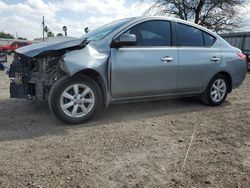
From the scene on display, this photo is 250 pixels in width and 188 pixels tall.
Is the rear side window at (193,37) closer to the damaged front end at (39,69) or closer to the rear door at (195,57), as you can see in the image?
the rear door at (195,57)

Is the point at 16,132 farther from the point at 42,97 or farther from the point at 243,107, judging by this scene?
the point at 243,107

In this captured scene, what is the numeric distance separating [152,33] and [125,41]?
75cm

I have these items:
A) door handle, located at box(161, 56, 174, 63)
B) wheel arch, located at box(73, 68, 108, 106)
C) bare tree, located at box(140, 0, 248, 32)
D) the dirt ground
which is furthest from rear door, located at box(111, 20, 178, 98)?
bare tree, located at box(140, 0, 248, 32)

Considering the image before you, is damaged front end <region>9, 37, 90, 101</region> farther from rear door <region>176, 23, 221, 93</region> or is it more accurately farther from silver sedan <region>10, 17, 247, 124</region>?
rear door <region>176, 23, 221, 93</region>

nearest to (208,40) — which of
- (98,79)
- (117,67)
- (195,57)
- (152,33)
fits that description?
(195,57)

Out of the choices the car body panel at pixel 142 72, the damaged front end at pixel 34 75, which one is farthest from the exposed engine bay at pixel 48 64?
the car body panel at pixel 142 72

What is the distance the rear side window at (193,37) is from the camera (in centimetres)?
526

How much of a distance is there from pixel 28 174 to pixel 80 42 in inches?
86.5

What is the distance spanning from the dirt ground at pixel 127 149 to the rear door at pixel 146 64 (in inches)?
19.6

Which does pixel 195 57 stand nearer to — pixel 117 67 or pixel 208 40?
pixel 208 40

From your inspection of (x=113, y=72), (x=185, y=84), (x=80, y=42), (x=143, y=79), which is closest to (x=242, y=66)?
(x=185, y=84)

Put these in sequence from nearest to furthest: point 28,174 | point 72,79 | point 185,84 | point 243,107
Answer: point 28,174
point 72,79
point 185,84
point 243,107

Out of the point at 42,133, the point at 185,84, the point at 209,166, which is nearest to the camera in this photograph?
the point at 209,166

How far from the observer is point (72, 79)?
13.9ft
